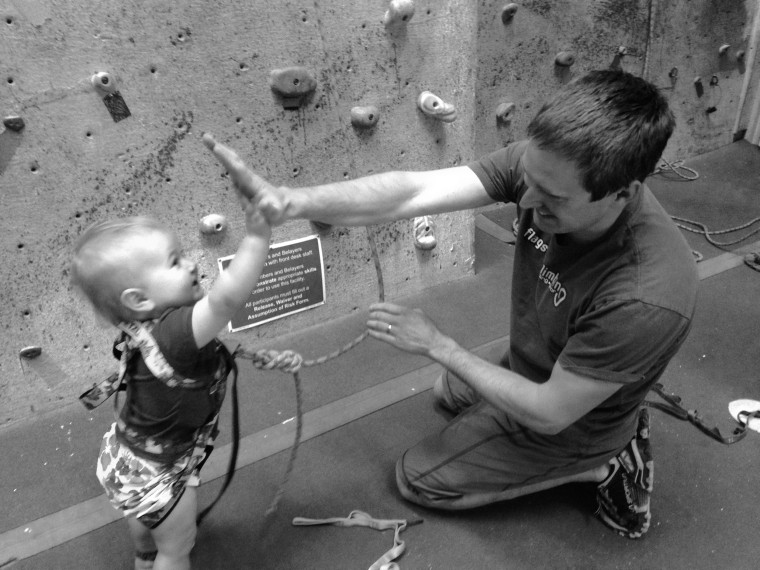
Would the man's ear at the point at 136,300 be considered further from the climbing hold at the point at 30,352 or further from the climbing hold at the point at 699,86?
the climbing hold at the point at 699,86

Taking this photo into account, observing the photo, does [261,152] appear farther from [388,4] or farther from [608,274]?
[608,274]

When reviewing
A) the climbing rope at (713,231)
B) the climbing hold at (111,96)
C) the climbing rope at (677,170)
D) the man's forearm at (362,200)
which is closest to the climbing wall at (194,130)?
the climbing hold at (111,96)

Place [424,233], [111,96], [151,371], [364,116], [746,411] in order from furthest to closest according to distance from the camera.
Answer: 1. [424,233]
2. [364,116]
3. [746,411]
4. [111,96]
5. [151,371]

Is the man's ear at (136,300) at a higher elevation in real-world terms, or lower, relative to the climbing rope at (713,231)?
higher

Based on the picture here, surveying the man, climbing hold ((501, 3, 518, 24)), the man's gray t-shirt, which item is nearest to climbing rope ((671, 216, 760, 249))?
climbing hold ((501, 3, 518, 24))

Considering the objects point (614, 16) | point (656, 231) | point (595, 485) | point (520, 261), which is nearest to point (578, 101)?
point (656, 231)

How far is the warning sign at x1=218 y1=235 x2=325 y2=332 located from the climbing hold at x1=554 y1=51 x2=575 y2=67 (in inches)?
65.9

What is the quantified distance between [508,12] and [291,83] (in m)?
1.39

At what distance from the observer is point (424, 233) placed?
7.40 feet

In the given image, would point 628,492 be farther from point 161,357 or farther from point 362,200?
point 161,357

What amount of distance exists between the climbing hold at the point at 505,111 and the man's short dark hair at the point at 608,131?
181 centimetres

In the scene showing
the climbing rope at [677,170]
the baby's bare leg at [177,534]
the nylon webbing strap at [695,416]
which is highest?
the baby's bare leg at [177,534]

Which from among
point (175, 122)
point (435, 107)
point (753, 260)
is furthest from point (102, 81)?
point (753, 260)

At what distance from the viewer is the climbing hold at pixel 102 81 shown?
1.50 m
